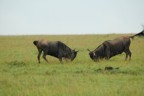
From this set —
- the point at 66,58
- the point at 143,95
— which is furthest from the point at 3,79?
the point at 66,58

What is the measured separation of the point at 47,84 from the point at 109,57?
1027 cm

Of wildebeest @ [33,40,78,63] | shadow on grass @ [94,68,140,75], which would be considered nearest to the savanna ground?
shadow on grass @ [94,68,140,75]

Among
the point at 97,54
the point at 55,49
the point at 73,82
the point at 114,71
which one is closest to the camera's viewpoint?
the point at 73,82

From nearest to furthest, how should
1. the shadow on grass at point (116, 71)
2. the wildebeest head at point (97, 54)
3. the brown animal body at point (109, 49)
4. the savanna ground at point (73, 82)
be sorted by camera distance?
the savanna ground at point (73, 82) < the shadow on grass at point (116, 71) < the wildebeest head at point (97, 54) < the brown animal body at point (109, 49)

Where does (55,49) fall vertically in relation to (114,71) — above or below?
above

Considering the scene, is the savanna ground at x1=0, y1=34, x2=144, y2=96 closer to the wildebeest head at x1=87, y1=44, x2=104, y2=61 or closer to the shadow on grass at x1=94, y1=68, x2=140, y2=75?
the shadow on grass at x1=94, y1=68, x2=140, y2=75

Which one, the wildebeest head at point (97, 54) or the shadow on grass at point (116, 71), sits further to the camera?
the wildebeest head at point (97, 54)

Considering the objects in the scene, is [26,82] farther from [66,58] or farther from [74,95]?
[66,58]

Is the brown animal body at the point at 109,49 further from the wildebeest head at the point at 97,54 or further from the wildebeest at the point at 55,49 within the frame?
the wildebeest at the point at 55,49

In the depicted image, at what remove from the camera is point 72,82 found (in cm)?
1382

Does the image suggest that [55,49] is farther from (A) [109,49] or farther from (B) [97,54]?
(A) [109,49]

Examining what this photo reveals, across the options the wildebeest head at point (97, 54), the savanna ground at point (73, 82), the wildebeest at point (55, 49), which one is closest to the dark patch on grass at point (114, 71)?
the savanna ground at point (73, 82)

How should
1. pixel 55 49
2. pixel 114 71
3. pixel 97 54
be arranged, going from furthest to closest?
pixel 55 49, pixel 97 54, pixel 114 71

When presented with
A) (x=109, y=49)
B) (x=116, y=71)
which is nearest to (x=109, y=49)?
(x=109, y=49)
